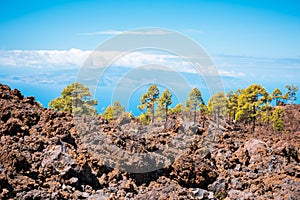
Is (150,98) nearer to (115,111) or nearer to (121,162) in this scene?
(115,111)

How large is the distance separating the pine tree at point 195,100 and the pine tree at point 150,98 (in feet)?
14.1

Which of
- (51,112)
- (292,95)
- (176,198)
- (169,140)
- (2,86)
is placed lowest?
(176,198)

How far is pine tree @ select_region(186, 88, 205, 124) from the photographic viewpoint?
39.0 meters

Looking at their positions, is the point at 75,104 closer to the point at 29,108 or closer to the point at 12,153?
the point at 29,108

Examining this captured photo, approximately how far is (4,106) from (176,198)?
36.1ft

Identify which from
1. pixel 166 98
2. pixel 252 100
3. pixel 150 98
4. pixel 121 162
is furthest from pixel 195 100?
pixel 121 162

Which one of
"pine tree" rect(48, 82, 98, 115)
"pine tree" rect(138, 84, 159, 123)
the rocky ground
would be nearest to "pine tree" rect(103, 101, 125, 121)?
"pine tree" rect(48, 82, 98, 115)

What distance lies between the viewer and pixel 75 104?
40.3 metres

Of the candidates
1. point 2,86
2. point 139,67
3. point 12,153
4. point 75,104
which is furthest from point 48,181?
point 75,104

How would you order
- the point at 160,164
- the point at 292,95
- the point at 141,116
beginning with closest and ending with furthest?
the point at 160,164
the point at 141,116
the point at 292,95

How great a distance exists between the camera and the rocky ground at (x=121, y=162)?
45.3ft

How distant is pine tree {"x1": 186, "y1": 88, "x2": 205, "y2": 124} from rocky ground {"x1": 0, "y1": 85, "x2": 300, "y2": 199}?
59.7ft

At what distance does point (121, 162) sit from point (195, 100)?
24.5 metres

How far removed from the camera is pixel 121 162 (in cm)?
1636
